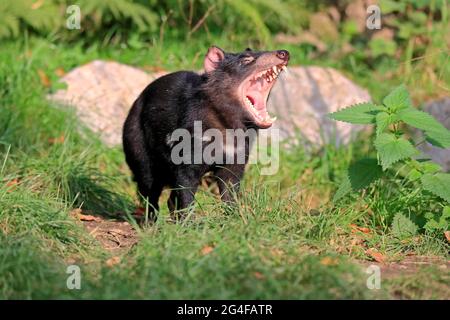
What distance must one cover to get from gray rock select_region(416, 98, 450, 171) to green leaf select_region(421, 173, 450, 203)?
2183 millimetres

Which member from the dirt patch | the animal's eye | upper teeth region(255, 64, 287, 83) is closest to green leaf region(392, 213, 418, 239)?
upper teeth region(255, 64, 287, 83)

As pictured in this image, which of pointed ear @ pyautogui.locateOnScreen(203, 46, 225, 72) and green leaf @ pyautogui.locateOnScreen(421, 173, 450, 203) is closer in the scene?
green leaf @ pyautogui.locateOnScreen(421, 173, 450, 203)

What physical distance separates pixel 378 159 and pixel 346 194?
37cm

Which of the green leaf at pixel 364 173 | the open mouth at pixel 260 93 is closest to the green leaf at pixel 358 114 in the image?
the green leaf at pixel 364 173

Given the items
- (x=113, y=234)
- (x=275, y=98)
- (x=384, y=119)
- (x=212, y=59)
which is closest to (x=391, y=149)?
(x=384, y=119)

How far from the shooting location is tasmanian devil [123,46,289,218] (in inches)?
195

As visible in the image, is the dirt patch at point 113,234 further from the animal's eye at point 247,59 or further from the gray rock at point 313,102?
the gray rock at point 313,102

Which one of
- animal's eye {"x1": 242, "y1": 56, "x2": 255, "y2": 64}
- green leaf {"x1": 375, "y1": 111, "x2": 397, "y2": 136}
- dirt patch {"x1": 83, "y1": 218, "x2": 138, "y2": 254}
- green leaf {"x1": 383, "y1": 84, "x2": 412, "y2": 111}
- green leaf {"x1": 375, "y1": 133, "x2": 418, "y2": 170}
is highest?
animal's eye {"x1": 242, "y1": 56, "x2": 255, "y2": 64}

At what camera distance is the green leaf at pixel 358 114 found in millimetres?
4918

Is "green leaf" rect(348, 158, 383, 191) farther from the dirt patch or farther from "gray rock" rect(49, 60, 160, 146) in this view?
"gray rock" rect(49, 60, 160, 146)

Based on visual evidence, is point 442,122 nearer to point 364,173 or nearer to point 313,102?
point 313,102

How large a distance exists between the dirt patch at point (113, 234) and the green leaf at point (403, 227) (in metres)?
1.46

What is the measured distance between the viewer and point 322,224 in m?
4.65

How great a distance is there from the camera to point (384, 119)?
488cm
